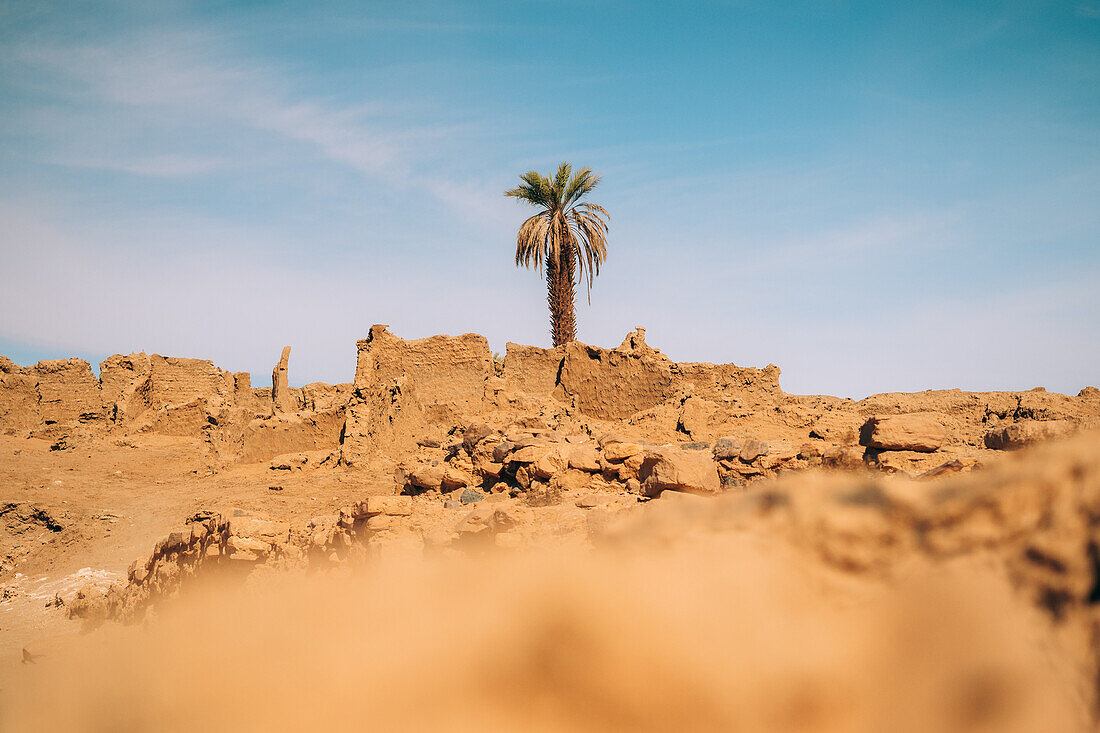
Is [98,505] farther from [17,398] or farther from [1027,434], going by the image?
[1027,434]

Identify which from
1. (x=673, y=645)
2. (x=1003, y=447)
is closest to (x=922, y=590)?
(x=673, y=645)

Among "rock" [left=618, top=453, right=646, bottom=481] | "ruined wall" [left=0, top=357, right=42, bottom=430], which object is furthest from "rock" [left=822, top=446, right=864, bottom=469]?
"ruined wall" [left=0, top=357, right=42, bottom=430]

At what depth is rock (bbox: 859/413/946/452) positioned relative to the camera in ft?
17.9

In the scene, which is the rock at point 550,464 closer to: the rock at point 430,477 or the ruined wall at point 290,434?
the rock at point 430,477

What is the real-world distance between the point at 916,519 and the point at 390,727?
39.6 inches

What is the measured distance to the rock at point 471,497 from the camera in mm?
5793

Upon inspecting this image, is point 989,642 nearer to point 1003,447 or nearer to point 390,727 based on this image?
point 390,727

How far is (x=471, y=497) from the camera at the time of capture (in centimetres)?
589

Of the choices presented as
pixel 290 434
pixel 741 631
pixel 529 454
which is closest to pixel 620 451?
pixel 529 454

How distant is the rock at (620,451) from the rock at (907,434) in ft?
6.70

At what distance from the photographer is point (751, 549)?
47.0 inches

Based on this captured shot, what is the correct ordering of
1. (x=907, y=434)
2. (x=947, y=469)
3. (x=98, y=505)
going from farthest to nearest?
(x=98, y=505), (x=907, y=434), (x=947, y=469)

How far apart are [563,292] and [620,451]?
15174 mm

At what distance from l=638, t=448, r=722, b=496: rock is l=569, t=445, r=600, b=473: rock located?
2.76 ft
